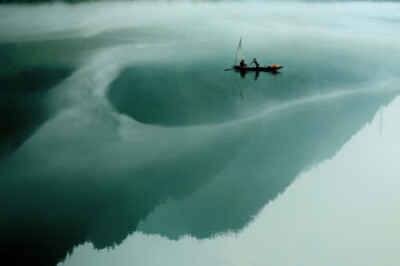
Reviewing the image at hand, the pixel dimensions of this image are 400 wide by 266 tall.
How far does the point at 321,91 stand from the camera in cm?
504

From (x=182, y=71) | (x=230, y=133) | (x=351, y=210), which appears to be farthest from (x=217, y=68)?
(x=351, y=210)

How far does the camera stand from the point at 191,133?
14.8ft

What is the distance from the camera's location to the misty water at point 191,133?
3633 mm

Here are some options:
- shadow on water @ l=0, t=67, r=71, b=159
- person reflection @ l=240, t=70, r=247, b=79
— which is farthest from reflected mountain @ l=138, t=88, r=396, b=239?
shadow on water @ l=0, t=67, r=71, b=159

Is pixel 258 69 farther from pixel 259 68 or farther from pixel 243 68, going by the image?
pixel 243 68

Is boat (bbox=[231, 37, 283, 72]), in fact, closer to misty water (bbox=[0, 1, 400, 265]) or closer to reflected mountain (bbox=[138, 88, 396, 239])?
misty water (bbox=[0, 1, 400, 265])

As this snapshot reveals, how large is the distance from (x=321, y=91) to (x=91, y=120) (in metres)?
3.28

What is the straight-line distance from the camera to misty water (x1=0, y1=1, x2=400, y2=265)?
3.63m

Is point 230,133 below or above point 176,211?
above

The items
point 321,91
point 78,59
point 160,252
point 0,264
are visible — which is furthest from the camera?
point 321,91

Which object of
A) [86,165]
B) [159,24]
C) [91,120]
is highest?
[159,24]

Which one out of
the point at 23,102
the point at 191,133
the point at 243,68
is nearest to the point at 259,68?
the point at 243,68

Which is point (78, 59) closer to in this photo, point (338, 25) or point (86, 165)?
point (86, 165)

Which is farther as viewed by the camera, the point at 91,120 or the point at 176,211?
the point at 91,120
